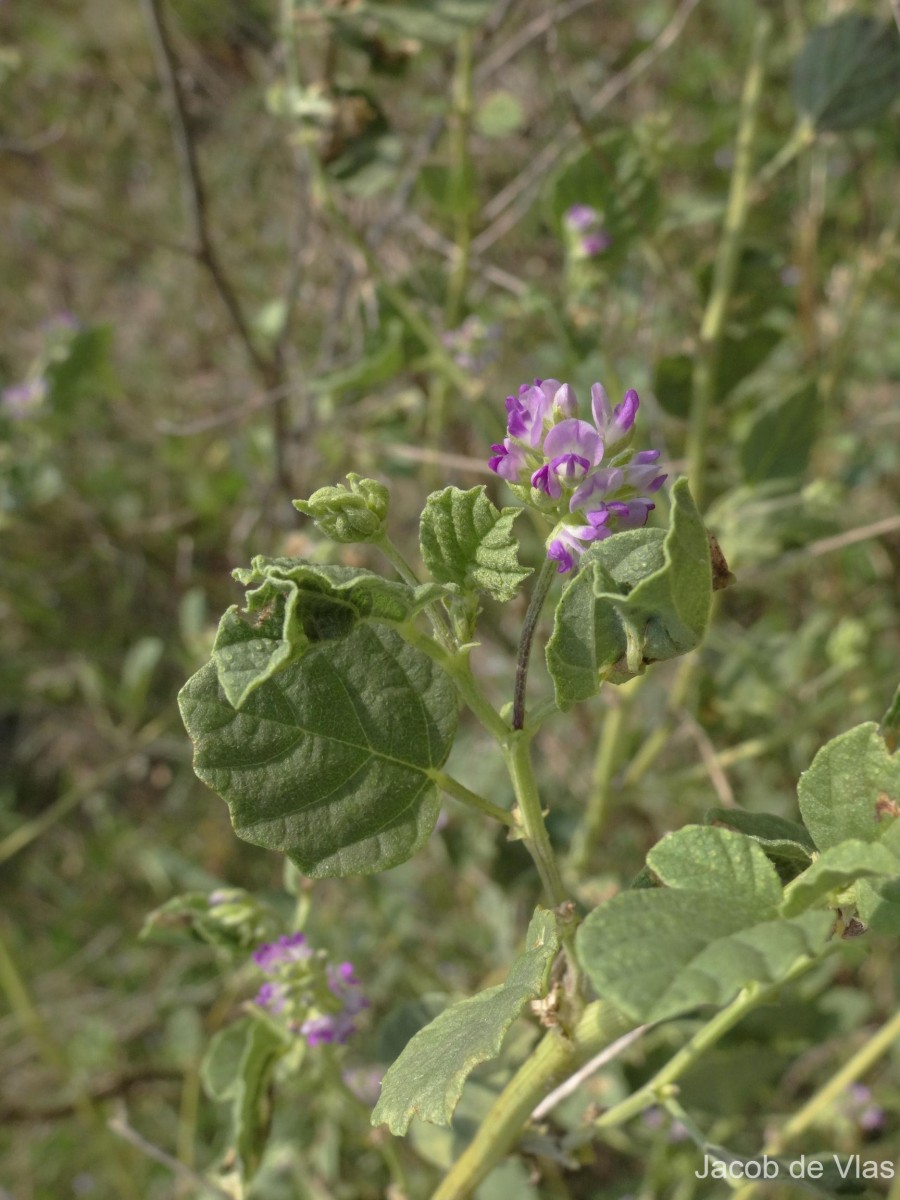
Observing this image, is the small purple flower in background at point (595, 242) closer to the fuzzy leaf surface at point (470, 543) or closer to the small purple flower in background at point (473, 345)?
the small purple flower in background at point (473, 345)

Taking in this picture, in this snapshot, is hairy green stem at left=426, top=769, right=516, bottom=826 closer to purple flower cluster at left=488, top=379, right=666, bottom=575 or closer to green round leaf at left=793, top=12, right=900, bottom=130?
purple flower cluster at left=488, top=379, right=666, bottom=575

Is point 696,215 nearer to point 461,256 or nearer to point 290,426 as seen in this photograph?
point 461,256

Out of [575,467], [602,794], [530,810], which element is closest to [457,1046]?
[530,810]

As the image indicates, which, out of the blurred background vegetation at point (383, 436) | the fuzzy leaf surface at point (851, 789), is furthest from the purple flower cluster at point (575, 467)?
the blurred background vegetation at point (383, 436)

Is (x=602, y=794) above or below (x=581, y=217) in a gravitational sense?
below

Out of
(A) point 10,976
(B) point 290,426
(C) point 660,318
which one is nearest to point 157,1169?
(A) point 10,976

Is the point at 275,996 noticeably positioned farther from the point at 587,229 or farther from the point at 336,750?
the point at 587,229
